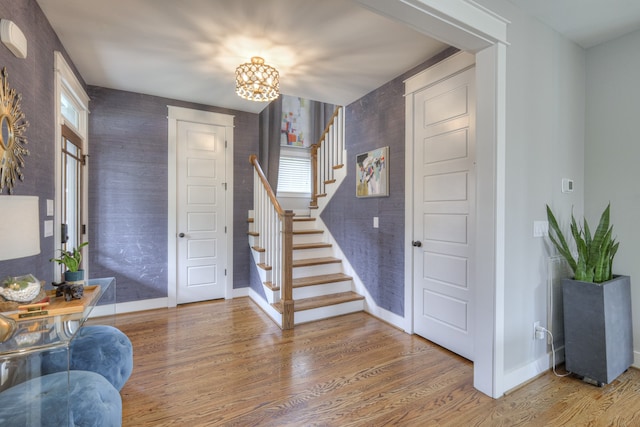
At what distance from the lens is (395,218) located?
2961 mm

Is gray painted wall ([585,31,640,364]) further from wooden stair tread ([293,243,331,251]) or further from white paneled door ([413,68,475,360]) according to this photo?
wooden stair tread ([293,243,331,251])

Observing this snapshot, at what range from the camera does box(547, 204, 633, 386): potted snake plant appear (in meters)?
1.92

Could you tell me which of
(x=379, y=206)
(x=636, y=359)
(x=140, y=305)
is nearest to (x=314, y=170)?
(x=379, y=206)

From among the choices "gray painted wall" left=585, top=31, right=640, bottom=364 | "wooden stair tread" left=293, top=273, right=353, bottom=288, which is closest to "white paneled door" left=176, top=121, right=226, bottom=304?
"wooden stair tread" left=293, top=273, right=353, bottom=288

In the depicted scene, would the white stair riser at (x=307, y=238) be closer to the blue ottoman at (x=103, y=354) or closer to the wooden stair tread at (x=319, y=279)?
the wooden stair tread at (x=319, y=279)

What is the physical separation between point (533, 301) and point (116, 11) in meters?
3.56

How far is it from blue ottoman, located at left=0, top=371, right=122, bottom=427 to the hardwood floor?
1.76 ft

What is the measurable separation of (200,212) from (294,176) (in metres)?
1.86

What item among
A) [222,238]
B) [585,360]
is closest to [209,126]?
[222,238]

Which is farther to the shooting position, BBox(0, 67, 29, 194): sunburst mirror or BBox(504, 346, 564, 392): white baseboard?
BBox(504, 346, 564, 392): white baseboard

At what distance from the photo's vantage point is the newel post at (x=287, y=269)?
9.52 ft

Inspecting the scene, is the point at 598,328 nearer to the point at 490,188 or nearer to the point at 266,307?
the point at 490,188

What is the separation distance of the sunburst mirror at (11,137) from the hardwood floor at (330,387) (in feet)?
4.87

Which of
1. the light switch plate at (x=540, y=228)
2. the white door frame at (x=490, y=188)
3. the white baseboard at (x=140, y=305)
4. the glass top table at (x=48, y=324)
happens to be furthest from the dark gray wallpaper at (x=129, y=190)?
the light switch plate at (x=540, y=228)
